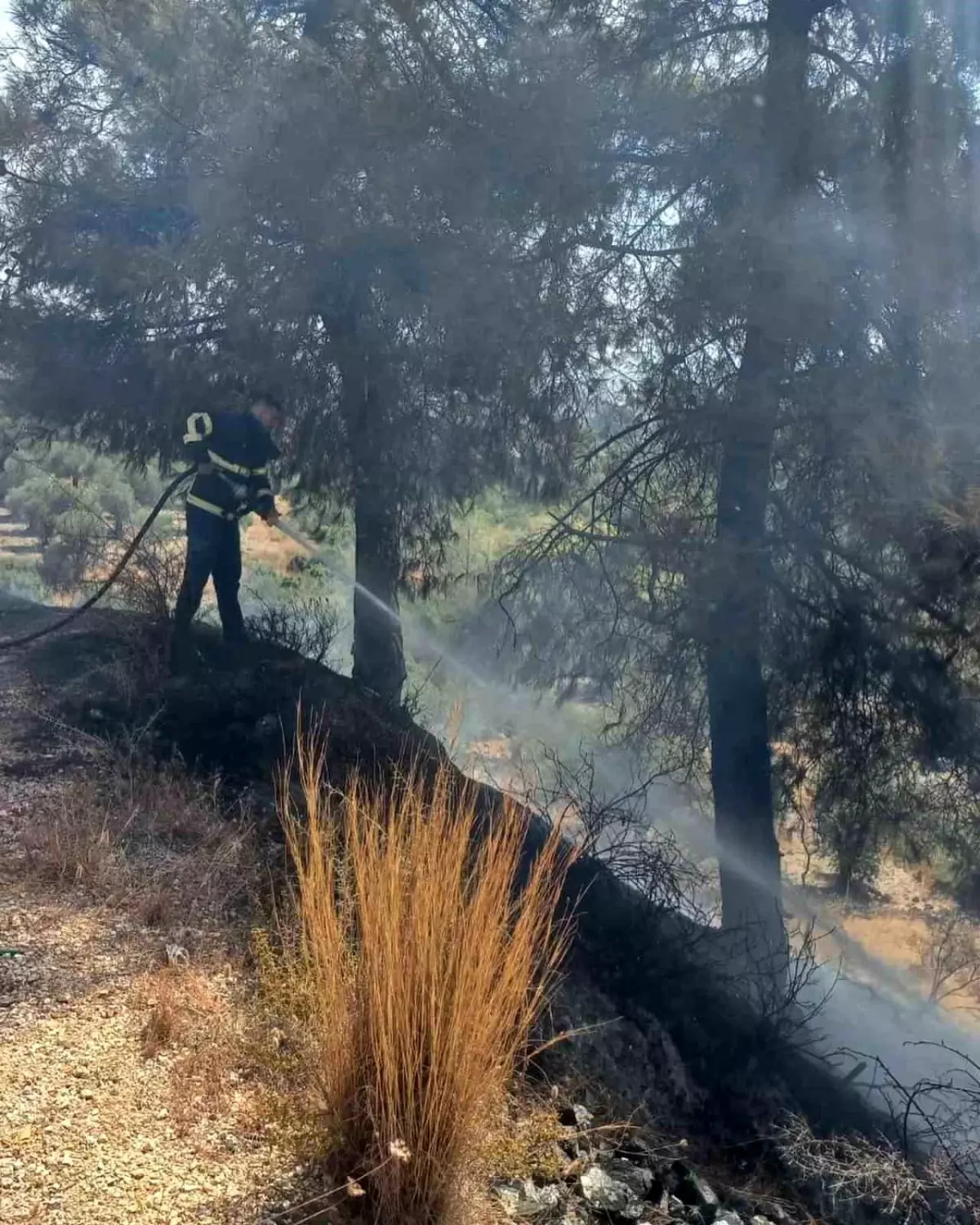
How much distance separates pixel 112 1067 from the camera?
3.71m

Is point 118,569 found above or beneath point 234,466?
beneath

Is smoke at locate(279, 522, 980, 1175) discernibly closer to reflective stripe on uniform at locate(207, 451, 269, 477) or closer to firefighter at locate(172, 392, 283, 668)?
firefighter at locate(172, 392, 283, 668)

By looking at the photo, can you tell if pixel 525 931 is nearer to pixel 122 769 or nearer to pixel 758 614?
pixel 122 769

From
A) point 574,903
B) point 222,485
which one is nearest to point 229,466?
point 222,485

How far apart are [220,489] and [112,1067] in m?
4.93

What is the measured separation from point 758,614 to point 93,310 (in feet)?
17.6

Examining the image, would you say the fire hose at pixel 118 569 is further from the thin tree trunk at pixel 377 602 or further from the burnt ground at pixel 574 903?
the thin tree trunk at pixel 377 602

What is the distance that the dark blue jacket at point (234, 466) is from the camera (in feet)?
26.0

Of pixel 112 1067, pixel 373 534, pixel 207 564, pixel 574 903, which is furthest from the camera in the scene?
pixel 373 534

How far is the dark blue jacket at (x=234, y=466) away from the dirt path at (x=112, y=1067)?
9.94 ft

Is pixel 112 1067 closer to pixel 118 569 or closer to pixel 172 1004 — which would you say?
pixel 172 1004

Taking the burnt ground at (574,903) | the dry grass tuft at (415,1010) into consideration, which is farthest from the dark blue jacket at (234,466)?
the dry grass tuft at (415,1010)

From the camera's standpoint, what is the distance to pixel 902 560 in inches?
287

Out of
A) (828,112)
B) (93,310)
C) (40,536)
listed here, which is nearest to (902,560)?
(828,112)
